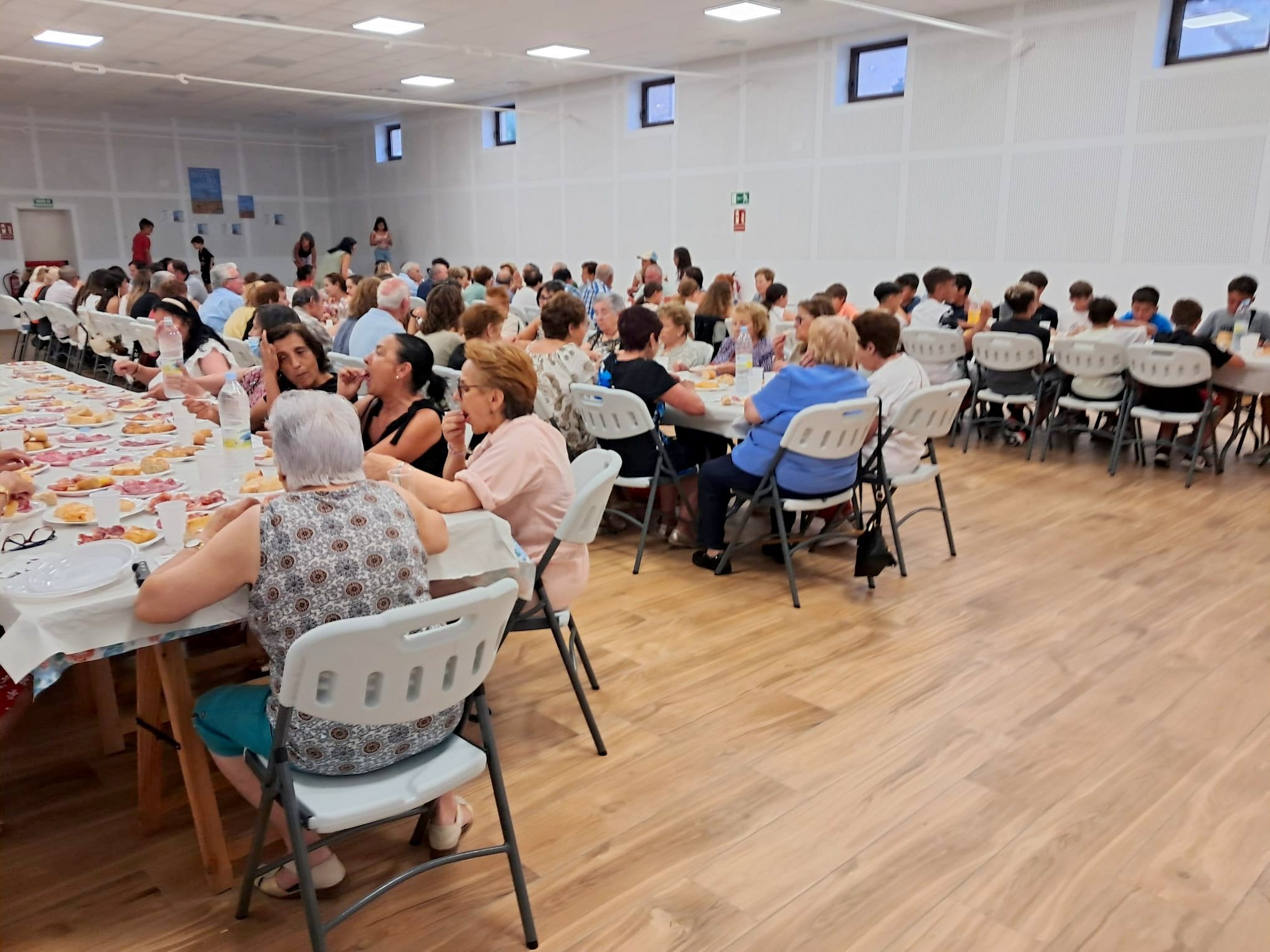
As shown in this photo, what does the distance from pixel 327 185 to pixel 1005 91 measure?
15020 mm

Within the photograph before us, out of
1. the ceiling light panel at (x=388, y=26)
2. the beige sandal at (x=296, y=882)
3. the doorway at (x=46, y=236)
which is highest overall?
the ceiling light panel at (x=388, y=26)

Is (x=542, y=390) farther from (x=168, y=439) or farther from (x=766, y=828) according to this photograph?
(x=766, y=828)

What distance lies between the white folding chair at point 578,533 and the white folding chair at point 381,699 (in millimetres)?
707

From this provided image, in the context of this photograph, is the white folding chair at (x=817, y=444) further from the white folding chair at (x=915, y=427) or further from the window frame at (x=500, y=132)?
the window frame at (x=500, y=132)

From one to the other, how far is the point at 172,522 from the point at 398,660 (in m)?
0.92

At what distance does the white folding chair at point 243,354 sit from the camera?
6527 millimetres

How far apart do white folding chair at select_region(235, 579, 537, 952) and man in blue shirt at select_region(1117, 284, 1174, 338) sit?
6.35 metres

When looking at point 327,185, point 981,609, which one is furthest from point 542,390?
point 327,185

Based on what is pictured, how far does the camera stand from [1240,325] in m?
6.72

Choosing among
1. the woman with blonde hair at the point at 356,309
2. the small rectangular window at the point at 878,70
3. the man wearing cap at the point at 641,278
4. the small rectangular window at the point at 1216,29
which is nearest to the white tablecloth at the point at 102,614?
the woman with blonde hair at the point at 356,309

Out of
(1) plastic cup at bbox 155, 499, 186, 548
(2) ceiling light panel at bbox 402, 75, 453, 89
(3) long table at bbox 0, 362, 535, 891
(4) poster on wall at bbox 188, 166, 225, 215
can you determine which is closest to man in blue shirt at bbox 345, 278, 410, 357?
(3) long table at bbox 0, 362, 535, 891

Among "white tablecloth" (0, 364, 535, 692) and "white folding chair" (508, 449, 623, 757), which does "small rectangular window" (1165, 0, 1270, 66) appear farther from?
"white tablecloth" (0, 364, 535, 692)

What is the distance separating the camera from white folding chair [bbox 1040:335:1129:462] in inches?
247

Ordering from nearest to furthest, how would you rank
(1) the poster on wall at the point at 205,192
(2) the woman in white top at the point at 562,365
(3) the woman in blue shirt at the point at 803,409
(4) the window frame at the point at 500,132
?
(3) the woman in blue shirt at the point at 803,409 < (2) the woman in white top at the point at 562,365 < (4) the window frame at the point at 500,132 < (1) the poster on wall at the point at 205,192
